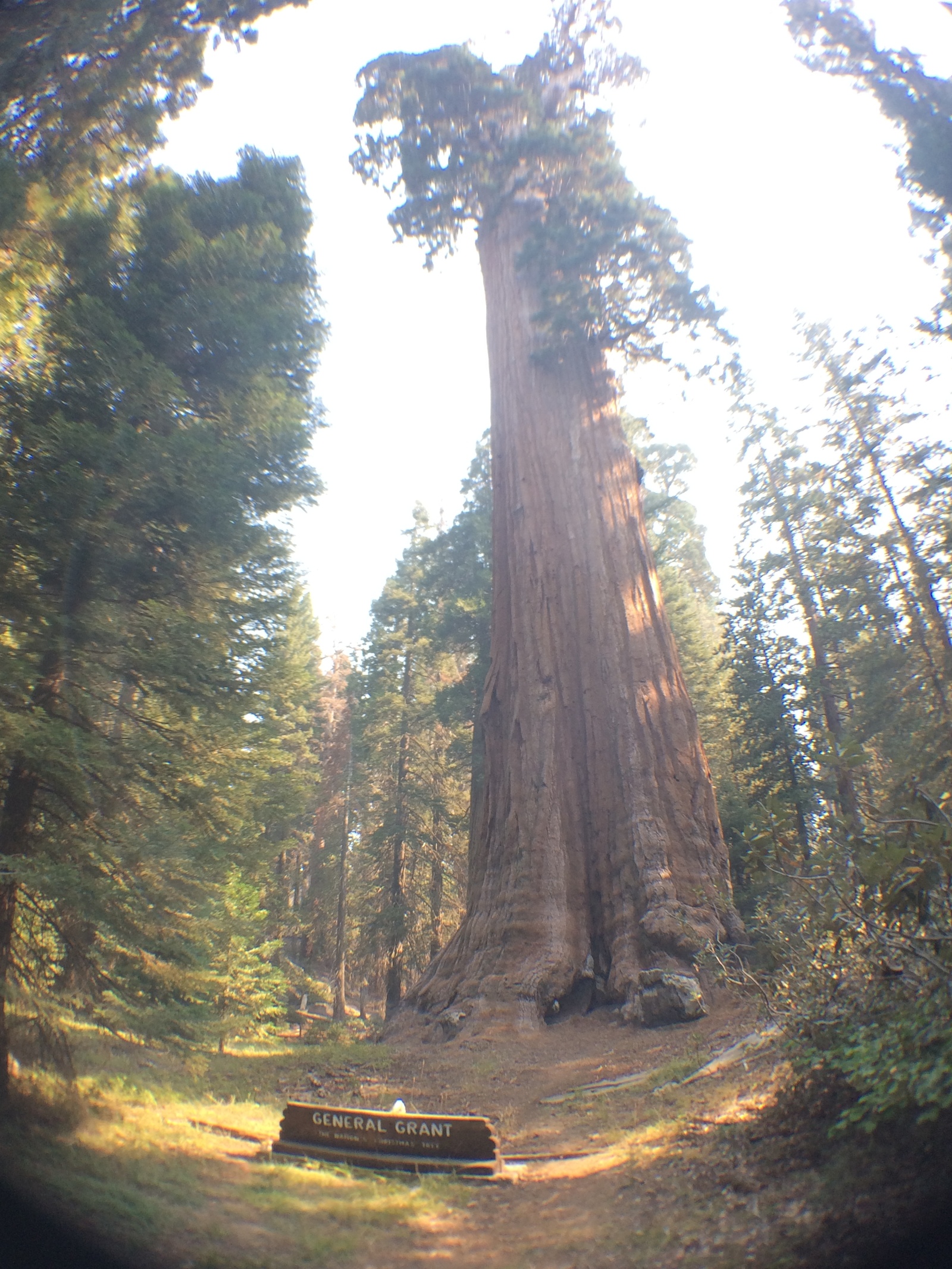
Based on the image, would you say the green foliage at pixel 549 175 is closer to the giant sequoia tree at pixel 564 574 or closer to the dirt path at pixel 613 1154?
the giant sequoia tree at pixel 564 574

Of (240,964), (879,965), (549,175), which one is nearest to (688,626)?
(549,175)

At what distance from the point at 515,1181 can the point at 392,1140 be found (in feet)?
3.02

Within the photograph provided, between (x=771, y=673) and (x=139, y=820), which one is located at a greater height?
(x=771, y=673)

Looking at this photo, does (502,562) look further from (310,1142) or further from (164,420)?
(310,1142)

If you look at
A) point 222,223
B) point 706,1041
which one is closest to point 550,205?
point 222,223

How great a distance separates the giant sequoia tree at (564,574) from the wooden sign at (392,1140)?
2920 mm

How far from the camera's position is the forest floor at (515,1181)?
229 centimetres

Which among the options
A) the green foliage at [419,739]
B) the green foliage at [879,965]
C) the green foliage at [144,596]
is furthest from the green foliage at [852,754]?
the green foliage at [419,739]

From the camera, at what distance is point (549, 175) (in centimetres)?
1576

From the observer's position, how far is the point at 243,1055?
10.0 meters

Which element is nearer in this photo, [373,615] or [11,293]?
[11,293]

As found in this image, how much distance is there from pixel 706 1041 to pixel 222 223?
1302cm

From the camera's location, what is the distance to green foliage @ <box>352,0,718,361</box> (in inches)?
553

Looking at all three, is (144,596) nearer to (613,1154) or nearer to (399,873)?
(613,1154)
